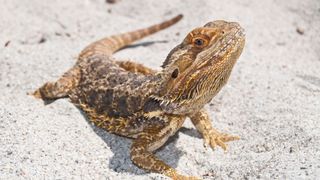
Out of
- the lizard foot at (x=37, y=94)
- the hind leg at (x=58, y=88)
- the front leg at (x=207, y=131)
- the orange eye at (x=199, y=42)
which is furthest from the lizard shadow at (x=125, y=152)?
the orange eye at (x=199, y=42)

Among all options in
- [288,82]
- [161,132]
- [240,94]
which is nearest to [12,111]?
[161,132]

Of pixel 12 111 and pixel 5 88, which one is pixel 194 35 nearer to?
pixel 12 111

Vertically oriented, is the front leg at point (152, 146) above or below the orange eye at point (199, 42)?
below

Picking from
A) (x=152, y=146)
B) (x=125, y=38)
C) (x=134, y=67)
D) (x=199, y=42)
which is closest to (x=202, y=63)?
(x=199, y=42)

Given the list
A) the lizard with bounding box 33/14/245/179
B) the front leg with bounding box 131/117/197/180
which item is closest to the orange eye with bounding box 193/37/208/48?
the lizard with bounding box 33/14/245/179

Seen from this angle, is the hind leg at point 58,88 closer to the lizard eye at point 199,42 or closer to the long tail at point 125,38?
the long tail at point 125,38
